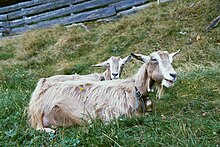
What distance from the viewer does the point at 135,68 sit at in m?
8.84

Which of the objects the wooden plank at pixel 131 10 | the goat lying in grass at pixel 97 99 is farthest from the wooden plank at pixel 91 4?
the goat lying in grass at pixel 97 99

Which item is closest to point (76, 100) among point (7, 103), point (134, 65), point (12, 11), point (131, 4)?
point (7, 103)

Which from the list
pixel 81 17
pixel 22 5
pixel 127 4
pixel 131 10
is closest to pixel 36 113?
pixel 131 10

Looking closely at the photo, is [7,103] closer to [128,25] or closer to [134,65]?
[134,65]

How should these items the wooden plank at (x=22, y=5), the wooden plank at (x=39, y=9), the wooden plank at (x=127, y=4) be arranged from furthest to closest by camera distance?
1. the wooden plank at (x=22, y=5)
2. the wooden plank at (x=39, y=9)
3. the wooden plank at (x=127, y=4)

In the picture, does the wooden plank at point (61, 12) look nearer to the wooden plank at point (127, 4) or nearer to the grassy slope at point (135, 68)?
the wooden plank at point (127, 4)

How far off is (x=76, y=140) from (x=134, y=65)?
232 inches

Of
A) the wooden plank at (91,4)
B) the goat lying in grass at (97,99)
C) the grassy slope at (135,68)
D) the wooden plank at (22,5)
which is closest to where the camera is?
the grassy slope at (135,68)

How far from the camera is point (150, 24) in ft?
36.7

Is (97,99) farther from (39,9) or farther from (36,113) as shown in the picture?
(39,9)

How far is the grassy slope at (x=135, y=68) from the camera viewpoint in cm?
350

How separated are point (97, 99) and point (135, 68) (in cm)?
405

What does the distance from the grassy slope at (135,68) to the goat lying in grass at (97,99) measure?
0.27 metres

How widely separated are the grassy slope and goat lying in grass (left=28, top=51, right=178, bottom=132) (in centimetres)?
27
